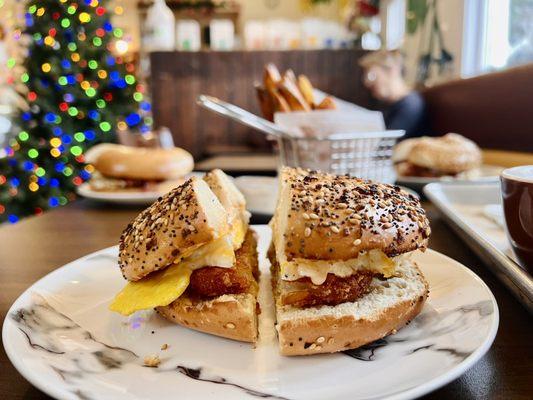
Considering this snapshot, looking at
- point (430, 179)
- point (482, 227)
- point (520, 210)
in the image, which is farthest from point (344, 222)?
point (430, 179)

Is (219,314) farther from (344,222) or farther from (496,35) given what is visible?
(496,35)

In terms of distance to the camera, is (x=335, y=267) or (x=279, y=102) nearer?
(x=335, y=267)

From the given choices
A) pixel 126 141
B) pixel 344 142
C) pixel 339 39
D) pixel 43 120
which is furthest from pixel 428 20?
pixel 43 120

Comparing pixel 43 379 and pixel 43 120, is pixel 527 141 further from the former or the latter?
pixel 43 120

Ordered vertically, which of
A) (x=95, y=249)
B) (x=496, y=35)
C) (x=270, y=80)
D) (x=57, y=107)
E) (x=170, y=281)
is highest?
(x=496, y=35)

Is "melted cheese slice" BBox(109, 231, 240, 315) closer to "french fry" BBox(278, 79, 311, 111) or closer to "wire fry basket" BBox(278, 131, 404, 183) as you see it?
"wire fry basket" BBox(278, 131, 404, 183)

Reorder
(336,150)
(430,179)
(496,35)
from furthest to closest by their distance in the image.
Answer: (496,35) < (430,179) < (336,150)

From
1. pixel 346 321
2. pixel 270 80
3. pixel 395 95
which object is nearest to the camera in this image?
pixel 346 321

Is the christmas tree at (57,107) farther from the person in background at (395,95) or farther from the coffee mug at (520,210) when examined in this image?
the coffee mug at (520,210)
